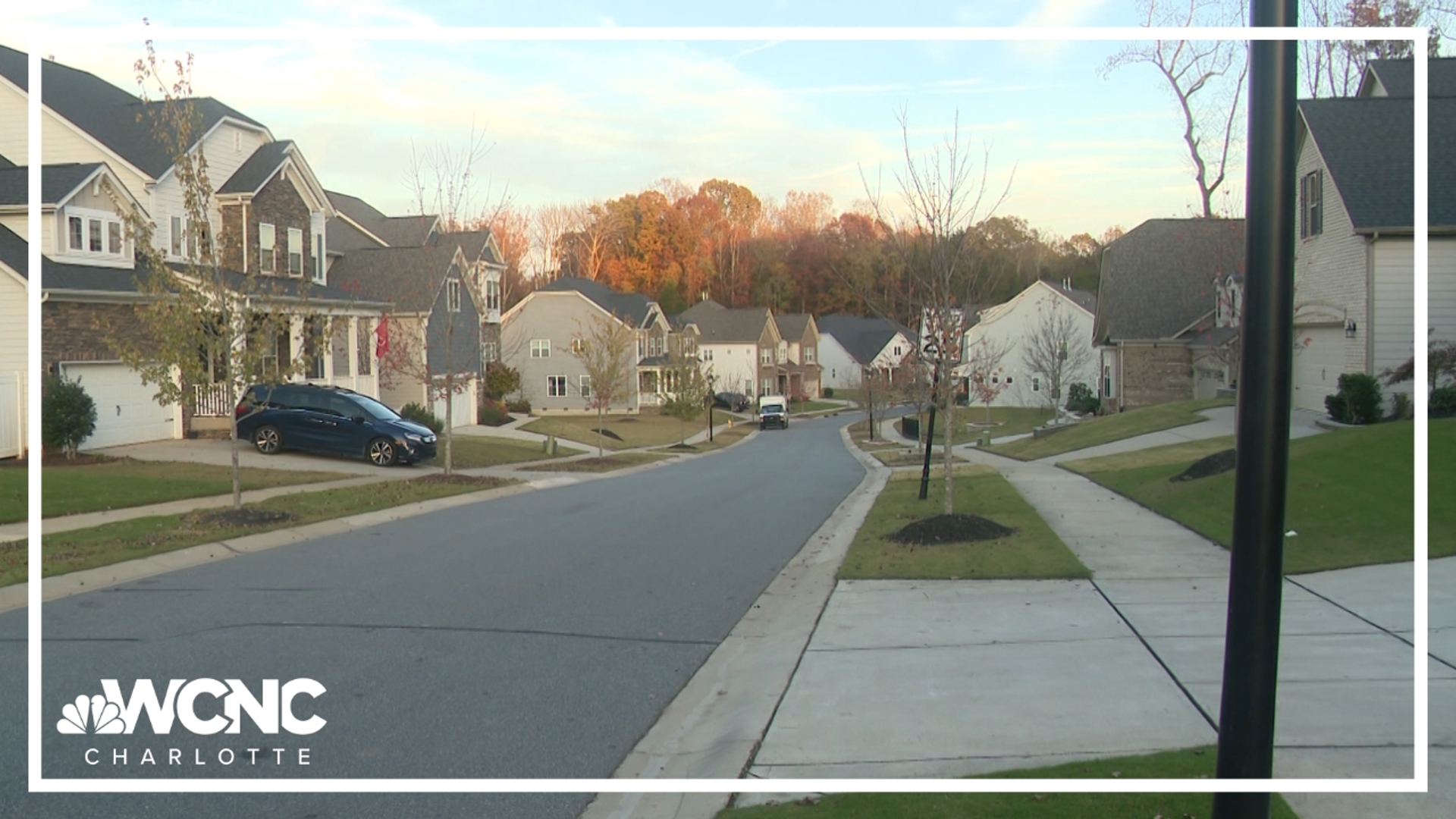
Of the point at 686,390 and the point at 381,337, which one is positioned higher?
the point at 381,337

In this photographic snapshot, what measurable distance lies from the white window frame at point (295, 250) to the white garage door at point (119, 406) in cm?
813

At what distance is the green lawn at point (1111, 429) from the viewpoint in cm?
3147

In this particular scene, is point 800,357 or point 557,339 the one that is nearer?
point 557,339

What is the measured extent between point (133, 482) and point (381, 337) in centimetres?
1813

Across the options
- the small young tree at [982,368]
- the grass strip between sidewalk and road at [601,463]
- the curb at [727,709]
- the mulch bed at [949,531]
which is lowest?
the grass strip between sidewalk and road at [601,463]

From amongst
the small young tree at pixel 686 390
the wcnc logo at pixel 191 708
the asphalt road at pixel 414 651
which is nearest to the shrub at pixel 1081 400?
the small young tree at pixel 686 390

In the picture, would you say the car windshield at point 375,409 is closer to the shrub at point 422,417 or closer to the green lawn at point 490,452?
the green lawn at point 490,452

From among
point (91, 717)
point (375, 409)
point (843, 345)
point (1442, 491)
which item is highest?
point (843, 345)

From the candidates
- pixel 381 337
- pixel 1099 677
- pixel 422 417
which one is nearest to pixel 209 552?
pixel 1099 677

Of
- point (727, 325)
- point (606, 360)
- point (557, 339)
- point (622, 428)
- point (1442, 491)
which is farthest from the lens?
point (727, 325)

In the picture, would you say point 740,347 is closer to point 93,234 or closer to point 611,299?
point 611,299

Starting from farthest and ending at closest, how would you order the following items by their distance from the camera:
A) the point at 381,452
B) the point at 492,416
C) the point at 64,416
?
the point at 492,416 < the point at 381,452 < the point at 64,416

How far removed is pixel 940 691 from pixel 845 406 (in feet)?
271

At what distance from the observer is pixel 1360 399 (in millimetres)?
23594
